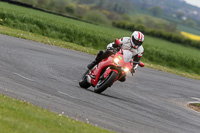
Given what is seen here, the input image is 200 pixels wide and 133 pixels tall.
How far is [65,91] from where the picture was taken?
440 inches

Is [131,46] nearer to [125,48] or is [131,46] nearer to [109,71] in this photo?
[125,48]

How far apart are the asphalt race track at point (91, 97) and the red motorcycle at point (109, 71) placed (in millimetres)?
348

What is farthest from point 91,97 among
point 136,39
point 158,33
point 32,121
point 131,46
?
point 158,33

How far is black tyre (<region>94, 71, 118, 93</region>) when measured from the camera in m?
11.4

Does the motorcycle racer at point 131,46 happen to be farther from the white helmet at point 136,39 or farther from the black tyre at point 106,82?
the black tyre at point 106,82

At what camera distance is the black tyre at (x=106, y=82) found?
1138cm

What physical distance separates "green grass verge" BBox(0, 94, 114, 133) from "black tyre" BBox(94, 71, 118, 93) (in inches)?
133

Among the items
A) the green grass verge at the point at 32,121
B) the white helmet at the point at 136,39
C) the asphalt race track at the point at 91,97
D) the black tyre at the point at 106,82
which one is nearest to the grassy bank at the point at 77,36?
the asphalt race track at the point at 91,97

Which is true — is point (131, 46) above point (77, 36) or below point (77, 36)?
above

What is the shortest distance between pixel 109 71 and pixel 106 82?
1.08ft

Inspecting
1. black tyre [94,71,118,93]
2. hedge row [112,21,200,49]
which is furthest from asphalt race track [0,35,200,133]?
hedge row [112,21,200,49]

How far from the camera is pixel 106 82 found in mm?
11453

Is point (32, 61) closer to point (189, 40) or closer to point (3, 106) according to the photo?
point (3, 106)

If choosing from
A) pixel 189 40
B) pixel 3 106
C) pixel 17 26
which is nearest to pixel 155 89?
pixel 3 106
